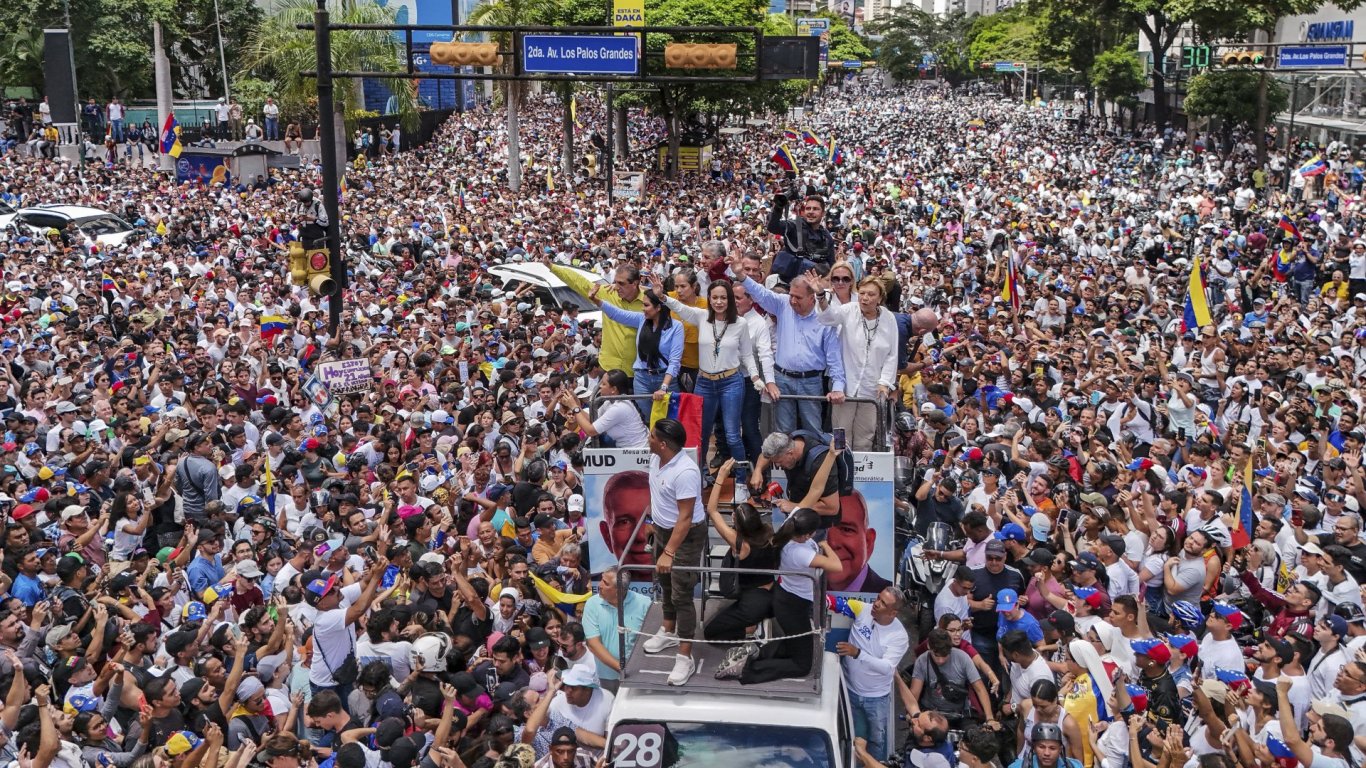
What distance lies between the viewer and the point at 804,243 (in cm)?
1094

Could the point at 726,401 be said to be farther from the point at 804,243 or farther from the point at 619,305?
the point at 804,243

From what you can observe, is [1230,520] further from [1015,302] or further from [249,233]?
[249,233]

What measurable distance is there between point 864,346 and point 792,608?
2.48m

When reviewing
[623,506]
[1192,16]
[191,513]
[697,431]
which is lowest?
[191,513]

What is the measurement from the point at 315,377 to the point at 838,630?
900 centimetres

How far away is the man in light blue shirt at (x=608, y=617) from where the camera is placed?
7.75 metres

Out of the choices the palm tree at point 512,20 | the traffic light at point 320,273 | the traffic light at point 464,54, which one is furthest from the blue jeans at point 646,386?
the palm tree at point 512,20

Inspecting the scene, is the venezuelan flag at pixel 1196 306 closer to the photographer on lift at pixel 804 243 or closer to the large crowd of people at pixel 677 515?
the large crowd of people at pixel 677 515

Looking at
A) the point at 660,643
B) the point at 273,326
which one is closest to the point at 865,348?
the point at 660,643

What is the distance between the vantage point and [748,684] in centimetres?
640

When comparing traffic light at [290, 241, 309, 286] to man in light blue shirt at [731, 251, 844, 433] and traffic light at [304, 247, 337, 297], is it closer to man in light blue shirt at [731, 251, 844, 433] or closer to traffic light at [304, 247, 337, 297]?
traffic light at [304, 247, 337, 297]

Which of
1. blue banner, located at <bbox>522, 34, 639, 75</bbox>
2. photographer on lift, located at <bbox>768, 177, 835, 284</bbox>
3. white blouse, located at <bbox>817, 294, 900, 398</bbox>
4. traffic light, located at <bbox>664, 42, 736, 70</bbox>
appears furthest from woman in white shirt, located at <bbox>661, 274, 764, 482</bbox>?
blue banner, located at <bbox>522, 34, 639, 75</bbox>

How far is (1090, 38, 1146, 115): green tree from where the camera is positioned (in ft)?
207

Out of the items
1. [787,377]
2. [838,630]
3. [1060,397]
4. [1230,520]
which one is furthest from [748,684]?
[1060,397]
